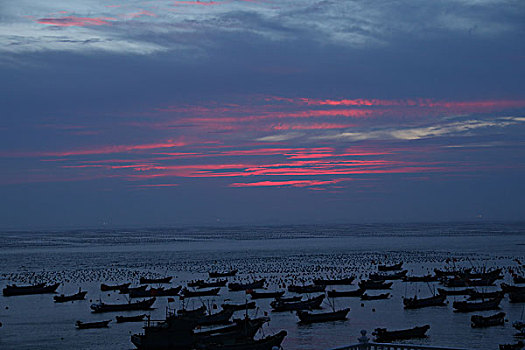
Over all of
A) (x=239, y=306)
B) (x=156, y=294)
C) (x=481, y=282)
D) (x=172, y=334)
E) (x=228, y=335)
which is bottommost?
(x=156, y=294)

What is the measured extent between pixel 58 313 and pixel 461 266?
69.2m

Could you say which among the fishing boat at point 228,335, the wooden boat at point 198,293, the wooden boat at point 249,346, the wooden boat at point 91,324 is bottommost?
the wooden boat at point 91,324

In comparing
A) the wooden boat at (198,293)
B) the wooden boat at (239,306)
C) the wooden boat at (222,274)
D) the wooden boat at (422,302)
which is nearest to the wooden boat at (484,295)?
the wooden boat at (422,302)

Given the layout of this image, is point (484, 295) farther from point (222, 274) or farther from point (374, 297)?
point (222, 274)

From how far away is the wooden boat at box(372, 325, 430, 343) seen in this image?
4847 centimetres

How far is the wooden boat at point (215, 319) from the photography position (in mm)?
58000

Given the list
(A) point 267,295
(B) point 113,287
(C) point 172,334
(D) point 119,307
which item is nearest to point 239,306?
(A) point 267,295

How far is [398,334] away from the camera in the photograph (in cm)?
4956

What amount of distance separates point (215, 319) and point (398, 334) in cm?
1654

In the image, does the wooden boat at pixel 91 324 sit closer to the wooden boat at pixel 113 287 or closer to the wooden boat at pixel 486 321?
the wooden boat at pixel 113 287

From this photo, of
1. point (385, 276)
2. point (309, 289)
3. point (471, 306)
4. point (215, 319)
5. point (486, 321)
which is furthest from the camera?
point (385, 276)

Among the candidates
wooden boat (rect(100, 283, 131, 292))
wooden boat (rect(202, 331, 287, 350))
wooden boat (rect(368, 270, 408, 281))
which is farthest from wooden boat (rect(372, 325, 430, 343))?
wooden boat (rect(100, 283, 131, 292))

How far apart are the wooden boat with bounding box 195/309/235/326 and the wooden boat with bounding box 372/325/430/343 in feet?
50.3

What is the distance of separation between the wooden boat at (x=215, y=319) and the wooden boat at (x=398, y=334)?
15.3 meters
